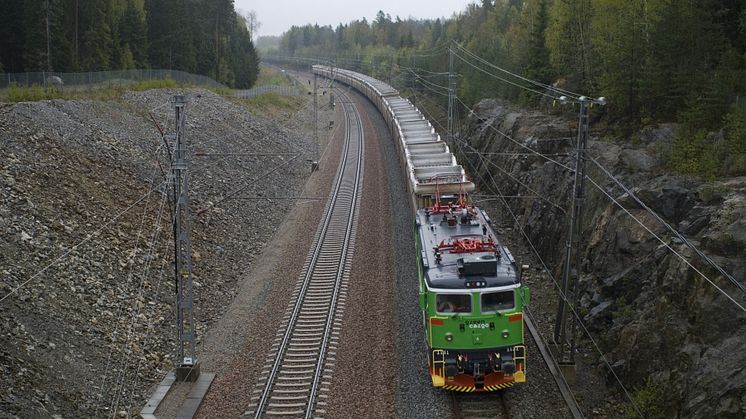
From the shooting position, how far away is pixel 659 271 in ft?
52.4

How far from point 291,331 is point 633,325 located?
965cm

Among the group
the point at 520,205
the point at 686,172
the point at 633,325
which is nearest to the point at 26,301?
the point at 633,325

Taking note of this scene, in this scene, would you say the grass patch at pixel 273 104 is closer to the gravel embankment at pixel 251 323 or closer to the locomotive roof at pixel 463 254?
the gravel embankment at pixel 251 323

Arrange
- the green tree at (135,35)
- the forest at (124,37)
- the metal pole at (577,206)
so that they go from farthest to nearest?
the green tree at (135,35), the forest at (124,37), the metal pole at (577,206)

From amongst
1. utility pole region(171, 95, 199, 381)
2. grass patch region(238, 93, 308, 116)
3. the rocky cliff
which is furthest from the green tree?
utility pole region(171, 95, 199, 381)

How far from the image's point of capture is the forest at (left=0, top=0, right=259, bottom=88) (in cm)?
4669

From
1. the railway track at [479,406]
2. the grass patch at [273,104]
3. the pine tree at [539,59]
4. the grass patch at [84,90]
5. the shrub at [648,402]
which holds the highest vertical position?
the pine tree at [539,59]

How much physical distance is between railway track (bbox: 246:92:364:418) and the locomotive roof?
4.10 m

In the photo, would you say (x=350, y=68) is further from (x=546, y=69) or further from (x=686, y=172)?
(x=686, y=172)

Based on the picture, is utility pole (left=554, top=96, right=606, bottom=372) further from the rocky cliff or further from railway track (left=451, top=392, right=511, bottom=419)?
railway track (left=451, top=392, right=511, bottom=419)

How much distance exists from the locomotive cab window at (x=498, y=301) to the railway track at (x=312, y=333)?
4.65 m

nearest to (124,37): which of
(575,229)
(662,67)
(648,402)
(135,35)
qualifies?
(135,35)

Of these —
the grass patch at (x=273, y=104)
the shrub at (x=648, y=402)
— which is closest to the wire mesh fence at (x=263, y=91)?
the grass patch at (x=273, y=104)

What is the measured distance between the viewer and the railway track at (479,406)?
1520cm
